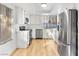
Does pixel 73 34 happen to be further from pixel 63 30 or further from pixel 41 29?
pixel 41 29

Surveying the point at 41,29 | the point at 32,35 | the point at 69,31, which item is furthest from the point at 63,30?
the point at 32,35

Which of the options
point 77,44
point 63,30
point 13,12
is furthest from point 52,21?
point 13,12

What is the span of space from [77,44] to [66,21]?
56cm

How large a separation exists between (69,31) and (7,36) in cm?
154

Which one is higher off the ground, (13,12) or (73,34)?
(13,12)

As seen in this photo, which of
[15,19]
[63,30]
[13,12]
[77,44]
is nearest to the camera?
[77,44]

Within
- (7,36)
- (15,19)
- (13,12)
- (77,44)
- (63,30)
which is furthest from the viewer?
(15,19)

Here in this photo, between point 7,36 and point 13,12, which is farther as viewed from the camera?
point 13,12

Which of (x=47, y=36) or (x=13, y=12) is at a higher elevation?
(x=13, y=12)

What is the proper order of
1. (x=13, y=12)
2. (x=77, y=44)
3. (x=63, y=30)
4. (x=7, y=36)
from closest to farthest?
(x=77, y=44), (x=63, y=30), (x=7, y=36), (x=13, y=12)

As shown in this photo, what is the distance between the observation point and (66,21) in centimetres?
272

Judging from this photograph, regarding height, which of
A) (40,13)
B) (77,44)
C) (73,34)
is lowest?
(77,44)

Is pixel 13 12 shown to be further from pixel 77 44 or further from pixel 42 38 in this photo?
pixel 77 44

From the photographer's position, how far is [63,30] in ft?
9.27
